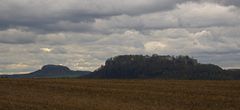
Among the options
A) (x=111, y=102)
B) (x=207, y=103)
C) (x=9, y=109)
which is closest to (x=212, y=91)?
(x=207, y=103)

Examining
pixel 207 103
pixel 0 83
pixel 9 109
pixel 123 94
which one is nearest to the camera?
pixel 9 109

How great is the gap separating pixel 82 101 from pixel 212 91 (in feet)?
35.3

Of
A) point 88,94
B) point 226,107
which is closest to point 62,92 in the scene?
point 88,94

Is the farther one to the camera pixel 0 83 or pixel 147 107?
pixel 0 83

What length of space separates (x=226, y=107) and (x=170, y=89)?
34.4ft

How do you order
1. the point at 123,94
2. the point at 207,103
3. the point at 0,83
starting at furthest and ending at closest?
the point at 0,83 → the point at 123,94 → the point at 207,103

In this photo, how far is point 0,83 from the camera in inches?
1850

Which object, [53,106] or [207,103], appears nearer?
[53,106]

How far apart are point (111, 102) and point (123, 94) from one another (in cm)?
491

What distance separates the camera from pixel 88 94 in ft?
124

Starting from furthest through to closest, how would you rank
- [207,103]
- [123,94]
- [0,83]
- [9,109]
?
[0,83] < [123,94] < [207,103] < [9,109]

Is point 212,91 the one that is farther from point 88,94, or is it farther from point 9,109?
point 9,109


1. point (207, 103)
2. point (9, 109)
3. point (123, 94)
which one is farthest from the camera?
point (123, 94)

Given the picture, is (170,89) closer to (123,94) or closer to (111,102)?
(123,94)
